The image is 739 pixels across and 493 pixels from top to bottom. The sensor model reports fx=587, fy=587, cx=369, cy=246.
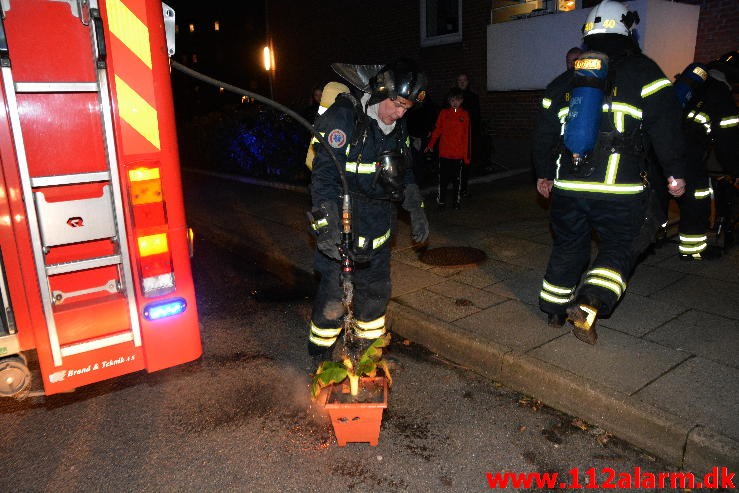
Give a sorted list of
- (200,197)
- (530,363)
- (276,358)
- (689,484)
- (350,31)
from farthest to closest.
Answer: (350,31), (200,197), (276,358), (530,363), (689,484)

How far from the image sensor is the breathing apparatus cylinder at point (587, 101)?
141 inches

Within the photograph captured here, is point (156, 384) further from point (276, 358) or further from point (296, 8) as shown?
point (296, 8)

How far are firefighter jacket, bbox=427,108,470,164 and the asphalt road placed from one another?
14.5 feet

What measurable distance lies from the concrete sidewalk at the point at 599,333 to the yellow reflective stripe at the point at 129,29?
2.74 meters

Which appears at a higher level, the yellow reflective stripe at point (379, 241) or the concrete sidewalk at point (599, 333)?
the yellow reflective stripe at point (379, 241)

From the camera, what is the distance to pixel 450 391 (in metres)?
3.83

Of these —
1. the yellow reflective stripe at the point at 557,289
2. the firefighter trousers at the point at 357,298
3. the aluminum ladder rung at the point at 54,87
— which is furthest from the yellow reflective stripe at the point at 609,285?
the aluminum ladder rung at the point at 54,87

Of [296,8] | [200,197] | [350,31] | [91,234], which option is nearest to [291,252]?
[91,234]

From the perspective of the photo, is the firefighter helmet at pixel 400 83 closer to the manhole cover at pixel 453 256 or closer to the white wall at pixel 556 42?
the manhole cover at pixel 453 256

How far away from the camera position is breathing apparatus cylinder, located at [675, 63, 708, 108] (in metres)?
5.23

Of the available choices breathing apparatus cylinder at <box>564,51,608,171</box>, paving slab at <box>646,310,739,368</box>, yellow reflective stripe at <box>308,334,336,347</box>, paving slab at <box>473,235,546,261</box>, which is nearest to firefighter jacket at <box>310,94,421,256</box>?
yellow reflective stripe at <box>308,334,336,347</box>

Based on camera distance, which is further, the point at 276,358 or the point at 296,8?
the point at 296,8

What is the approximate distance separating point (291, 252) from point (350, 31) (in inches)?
403

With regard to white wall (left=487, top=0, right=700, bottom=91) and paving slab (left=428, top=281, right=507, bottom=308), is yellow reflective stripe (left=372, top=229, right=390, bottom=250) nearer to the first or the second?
paving slab (left=428, top=281, right=507, bottom=308)
